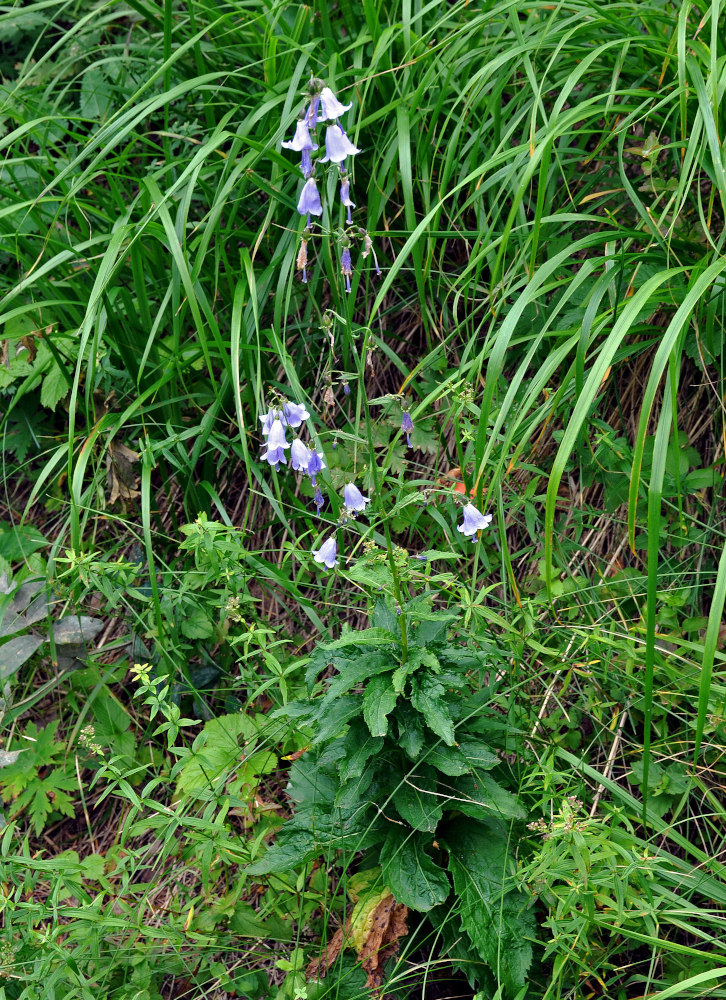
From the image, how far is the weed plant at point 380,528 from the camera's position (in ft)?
6.24

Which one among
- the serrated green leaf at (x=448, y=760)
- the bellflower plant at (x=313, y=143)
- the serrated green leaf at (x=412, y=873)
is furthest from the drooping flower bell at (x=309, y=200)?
the serrated green leaf at (x=412, y=873)

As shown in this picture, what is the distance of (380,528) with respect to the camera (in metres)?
2.93

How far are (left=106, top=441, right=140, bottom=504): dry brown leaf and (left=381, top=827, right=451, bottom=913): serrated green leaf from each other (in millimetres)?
1453

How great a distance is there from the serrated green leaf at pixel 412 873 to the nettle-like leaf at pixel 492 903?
53 millimetres

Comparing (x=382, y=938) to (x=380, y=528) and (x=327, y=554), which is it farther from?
(x=380, y=528)

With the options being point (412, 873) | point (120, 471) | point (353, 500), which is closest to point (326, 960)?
point (412, 873)

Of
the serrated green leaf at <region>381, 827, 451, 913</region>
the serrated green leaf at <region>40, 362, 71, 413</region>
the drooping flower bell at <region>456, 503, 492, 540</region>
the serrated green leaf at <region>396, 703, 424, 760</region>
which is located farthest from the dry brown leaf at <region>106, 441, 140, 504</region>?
the serrated green leaf at <region>381, 827, 451, 913</region>

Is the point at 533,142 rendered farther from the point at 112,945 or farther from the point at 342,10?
the point at 112,945

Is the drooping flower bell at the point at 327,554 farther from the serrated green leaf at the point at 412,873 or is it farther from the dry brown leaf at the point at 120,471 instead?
the dry brown leaf at the point at 120,471

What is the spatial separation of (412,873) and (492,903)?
183 millimetres

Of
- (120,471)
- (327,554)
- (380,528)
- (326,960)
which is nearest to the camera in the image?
(326,960)

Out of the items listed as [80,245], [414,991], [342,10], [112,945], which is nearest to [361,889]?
[414,991]

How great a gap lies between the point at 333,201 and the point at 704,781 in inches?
79.4

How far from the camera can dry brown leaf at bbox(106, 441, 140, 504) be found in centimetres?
281
